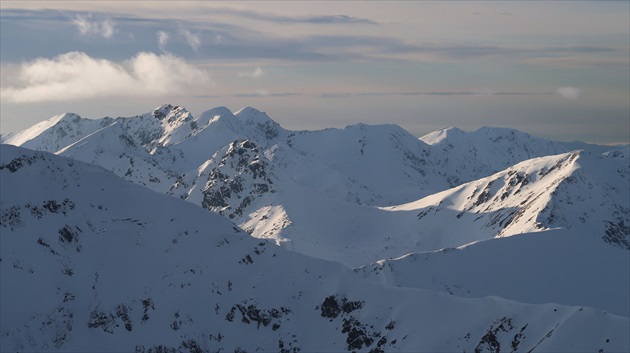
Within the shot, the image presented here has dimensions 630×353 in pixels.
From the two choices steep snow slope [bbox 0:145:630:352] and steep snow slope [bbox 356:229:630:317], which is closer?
steep snow slope [bbox 0:145:630:352]

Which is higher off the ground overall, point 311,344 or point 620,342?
point 620,342

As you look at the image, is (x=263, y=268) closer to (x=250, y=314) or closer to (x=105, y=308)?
(x=250, y=314)

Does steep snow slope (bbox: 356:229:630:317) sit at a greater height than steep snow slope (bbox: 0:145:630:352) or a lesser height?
lesser

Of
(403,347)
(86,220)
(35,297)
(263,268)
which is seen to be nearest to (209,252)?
(263,268)

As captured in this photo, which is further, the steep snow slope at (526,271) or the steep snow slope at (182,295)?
the steep snow slope at (526,271)

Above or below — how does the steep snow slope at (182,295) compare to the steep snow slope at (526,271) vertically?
above
